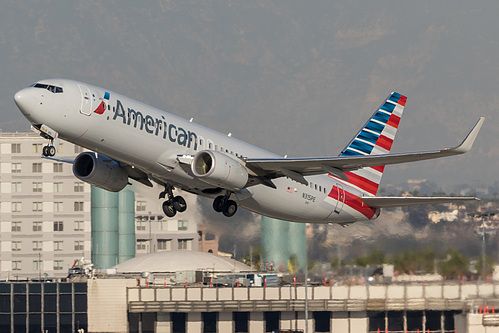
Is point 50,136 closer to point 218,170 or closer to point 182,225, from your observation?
point 218,170

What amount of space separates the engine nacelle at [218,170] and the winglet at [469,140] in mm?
10328

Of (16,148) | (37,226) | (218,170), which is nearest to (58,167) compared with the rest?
(16,148)

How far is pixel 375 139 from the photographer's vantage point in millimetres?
57250

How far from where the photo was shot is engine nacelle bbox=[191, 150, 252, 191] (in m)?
43.6

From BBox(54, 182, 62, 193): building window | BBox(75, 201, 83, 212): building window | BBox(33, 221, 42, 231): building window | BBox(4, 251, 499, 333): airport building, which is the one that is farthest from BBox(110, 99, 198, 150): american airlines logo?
BBox(33, 221, 42, 231): building window

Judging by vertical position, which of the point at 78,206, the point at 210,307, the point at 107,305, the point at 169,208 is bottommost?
the point at 210,307

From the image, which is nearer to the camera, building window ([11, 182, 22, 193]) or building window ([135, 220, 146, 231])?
building window ([11, 182, 22, 193])

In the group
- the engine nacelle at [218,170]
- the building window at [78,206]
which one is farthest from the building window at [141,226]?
the engine nacelle at [218,170]

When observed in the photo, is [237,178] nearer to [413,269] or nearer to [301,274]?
[413,269]

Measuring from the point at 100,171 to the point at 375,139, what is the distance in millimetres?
→ 17979

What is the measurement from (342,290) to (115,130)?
37.7 m

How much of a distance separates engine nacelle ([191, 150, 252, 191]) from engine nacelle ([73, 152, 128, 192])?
5.83 metres

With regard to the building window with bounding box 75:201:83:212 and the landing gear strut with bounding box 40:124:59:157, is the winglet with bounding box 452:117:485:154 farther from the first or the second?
the building window with bounding box 75:201:83:212

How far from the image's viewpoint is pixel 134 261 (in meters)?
105
